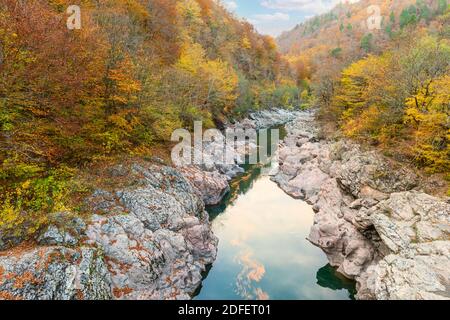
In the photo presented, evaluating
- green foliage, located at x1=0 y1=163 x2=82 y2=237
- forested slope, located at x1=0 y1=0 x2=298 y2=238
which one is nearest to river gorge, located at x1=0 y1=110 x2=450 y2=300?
green foliage, located at x1=0 y1=163 x2=82 y2=237

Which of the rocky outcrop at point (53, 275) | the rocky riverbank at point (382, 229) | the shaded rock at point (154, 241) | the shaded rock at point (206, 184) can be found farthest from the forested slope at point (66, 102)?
the rocky riverbank at point (382, 229)

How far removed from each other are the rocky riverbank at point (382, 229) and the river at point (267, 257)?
1.10 meters

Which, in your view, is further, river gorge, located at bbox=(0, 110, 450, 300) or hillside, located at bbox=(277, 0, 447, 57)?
hillside, located at bbox=(277, 0, 447, 57)

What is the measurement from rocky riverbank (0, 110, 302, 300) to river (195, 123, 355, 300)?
1324 mm

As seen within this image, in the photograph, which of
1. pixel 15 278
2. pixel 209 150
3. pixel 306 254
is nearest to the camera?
pixel 15 278

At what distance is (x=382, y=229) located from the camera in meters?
15.2

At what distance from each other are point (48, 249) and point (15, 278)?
4.83ft

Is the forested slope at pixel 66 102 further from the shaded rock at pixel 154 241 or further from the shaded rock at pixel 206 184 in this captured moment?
the shaded rock at pixel 206 184

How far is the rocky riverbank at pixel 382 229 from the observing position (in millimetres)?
11812

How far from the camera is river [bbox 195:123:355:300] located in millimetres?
15758

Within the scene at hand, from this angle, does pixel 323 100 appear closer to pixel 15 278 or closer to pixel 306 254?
pixel 306 254

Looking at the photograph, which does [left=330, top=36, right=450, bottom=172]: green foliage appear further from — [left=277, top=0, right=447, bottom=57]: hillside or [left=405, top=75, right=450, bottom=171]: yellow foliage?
[left=277, top=0, right=447, bottom=57]: hillside

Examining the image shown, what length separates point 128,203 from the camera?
16.2m
